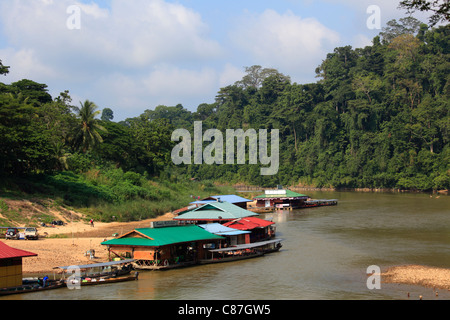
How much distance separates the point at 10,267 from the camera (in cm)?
2716

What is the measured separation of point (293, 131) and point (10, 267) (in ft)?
442

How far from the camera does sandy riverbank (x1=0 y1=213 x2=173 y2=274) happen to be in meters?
33.8

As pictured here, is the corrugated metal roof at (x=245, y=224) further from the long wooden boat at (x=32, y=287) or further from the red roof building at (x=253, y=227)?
the long wooden boat at (x=32, y=287)

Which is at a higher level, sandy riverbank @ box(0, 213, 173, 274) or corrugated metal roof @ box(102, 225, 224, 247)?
corrugated metal roof @ box(102, 225, 224, 247)

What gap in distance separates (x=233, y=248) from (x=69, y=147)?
44965mm

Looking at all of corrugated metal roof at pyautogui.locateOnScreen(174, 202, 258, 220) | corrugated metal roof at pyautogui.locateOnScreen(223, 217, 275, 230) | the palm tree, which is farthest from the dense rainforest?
corrugated metal roof at pyautogui.locateOnScreen(223, 217, 275, 230)

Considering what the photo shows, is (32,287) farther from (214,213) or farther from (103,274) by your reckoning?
(214,213)

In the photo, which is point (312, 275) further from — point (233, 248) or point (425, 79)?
point (425, 79)

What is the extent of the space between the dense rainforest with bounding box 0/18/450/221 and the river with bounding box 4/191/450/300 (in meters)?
25.5

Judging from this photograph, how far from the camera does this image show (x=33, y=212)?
47656mm

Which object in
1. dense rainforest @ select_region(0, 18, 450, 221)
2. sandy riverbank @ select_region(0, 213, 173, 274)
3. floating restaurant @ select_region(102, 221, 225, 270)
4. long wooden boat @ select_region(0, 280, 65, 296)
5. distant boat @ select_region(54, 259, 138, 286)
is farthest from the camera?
dense rainforest @ select_region(0, 18, 450, 221)

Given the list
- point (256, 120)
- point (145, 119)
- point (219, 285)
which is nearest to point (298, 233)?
point (219, 285)

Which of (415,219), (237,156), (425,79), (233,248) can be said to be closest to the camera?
(233,248)

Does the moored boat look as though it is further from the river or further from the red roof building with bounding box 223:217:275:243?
the red roof building with bounding box 223:217:275:243
